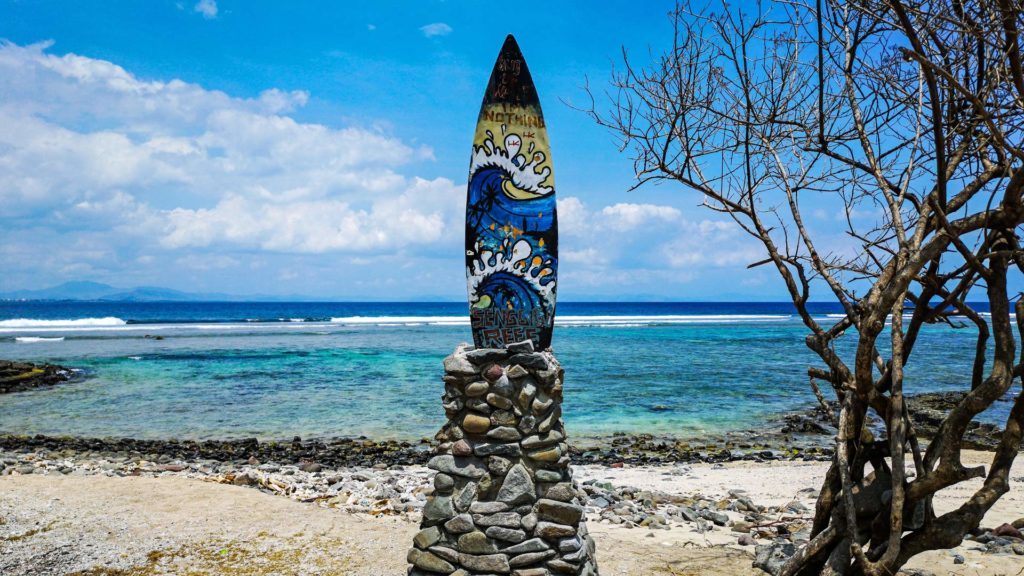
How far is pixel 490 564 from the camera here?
5.08 metres

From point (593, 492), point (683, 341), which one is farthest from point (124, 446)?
point (683, 341)

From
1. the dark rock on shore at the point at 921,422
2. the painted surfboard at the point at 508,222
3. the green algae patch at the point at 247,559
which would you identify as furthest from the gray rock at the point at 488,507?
the dark rock on shore at the point at 921,422

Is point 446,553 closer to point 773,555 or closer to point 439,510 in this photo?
point 439,510

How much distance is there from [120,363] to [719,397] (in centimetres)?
2402

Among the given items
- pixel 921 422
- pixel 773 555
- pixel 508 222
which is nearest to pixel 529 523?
pixel 508 222

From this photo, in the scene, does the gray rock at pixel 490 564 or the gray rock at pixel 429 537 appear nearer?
the gray rock at pixel 490 564

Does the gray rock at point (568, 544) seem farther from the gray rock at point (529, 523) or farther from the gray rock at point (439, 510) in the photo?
the gray rock at point (439, 510)

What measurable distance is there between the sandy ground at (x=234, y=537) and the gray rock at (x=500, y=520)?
1.74 metres

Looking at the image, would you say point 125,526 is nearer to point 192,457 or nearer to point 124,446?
point 192,457

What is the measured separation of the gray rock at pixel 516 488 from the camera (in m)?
5.14

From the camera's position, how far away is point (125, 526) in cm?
782

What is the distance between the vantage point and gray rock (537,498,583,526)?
5164mm

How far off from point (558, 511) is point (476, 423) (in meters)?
0.90

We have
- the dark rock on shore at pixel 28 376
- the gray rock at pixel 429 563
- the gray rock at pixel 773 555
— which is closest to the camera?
the gray rock at pixel 429 563
